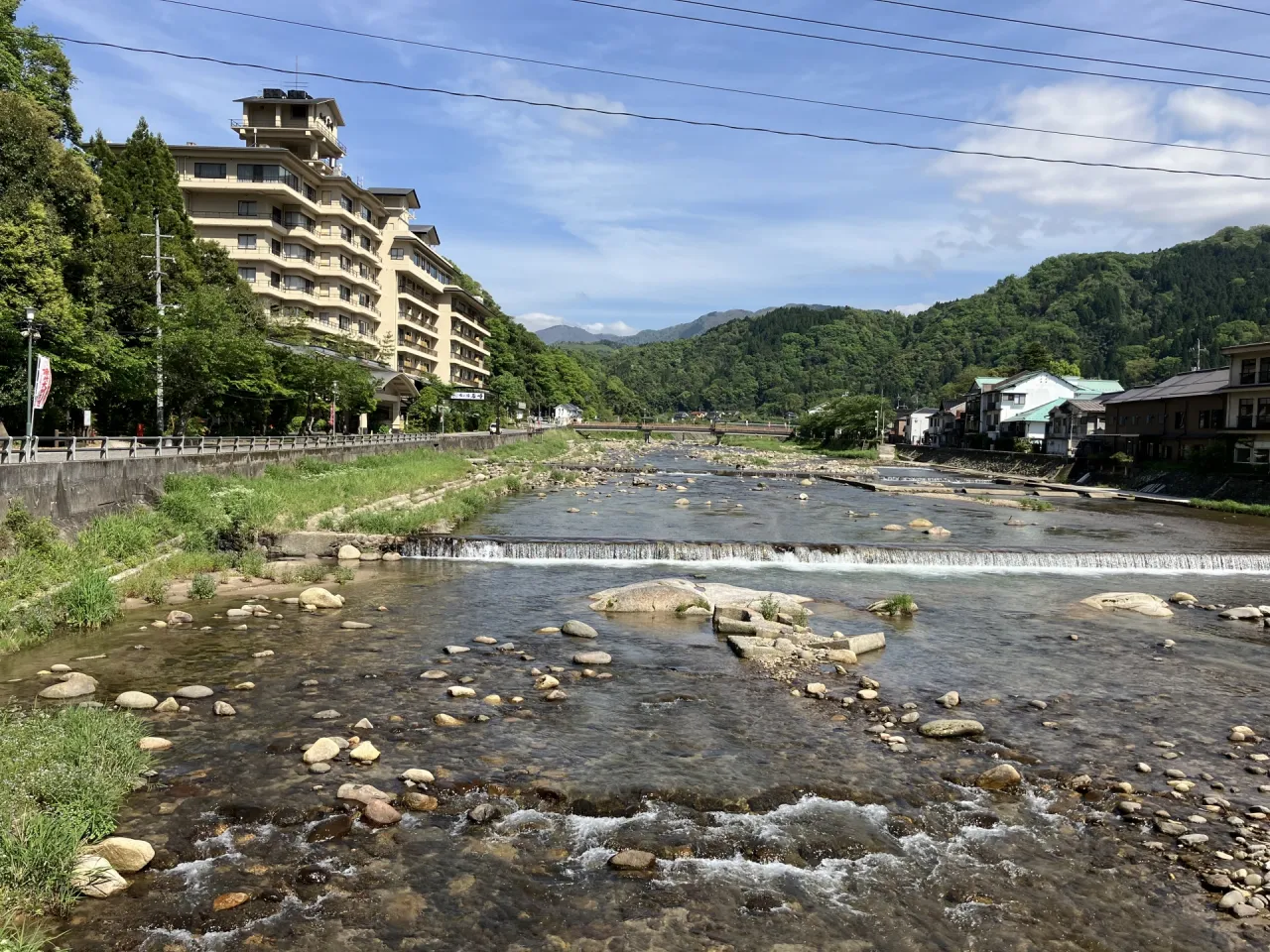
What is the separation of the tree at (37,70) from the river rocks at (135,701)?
32.7 metres

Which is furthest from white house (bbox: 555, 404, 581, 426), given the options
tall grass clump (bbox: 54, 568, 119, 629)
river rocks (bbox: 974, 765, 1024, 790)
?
river rocks (bbox: 974, 765, 1024, 790)

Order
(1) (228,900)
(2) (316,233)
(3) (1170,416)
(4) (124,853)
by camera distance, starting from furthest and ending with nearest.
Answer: (2) (316,233)
(3) (1170,416)
(4) (124,853)
(1) (228,900)

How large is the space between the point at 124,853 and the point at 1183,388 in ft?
235

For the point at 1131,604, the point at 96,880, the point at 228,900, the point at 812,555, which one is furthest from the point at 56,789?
the point at 1131,604

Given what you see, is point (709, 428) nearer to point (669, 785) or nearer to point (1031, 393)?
point (1031, 393)

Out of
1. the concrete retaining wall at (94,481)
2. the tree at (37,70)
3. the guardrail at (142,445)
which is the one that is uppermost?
the tree at (37,70)

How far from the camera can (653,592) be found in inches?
799

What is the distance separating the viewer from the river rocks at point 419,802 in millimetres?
9328

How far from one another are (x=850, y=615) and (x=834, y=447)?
97591mm

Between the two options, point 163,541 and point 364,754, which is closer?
point 364,754

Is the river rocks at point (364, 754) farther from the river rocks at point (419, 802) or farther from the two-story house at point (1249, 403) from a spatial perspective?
the two-story house at point (1249, 403)

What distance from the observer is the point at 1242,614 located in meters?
20.8

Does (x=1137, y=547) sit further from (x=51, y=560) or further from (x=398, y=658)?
(x=51, y=560)

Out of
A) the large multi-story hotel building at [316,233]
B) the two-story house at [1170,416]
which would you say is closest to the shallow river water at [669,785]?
the two-story house at [1170,416]
